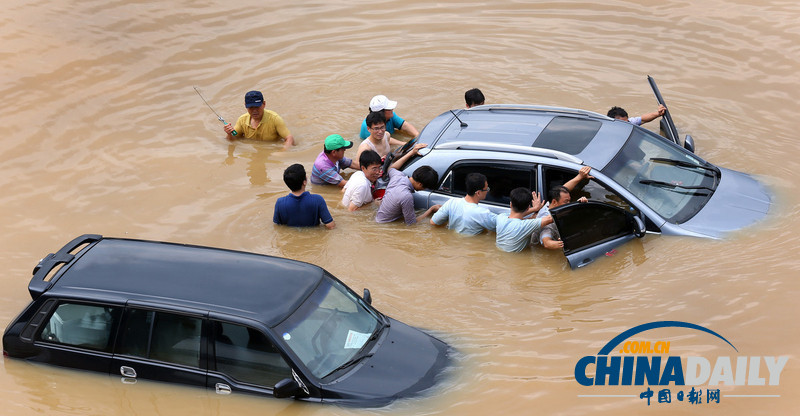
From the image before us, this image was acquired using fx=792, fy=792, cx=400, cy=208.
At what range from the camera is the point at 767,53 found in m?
14.4

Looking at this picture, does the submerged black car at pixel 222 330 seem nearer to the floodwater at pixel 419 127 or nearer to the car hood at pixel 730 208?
the floodwater at pixel 419 127

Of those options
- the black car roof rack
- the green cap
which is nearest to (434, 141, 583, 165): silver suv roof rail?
the green cap

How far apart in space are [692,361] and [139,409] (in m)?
4.70

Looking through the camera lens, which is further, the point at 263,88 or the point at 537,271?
the point at 263,88

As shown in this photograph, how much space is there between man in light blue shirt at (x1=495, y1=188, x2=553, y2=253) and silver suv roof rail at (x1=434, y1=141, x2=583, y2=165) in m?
0.44

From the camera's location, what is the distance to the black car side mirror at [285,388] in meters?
6.05

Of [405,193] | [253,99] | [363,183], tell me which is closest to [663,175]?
[405,193]

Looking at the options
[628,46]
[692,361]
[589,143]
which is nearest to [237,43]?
[628,46]

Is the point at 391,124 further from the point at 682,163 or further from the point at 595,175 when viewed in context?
the point at 682,163

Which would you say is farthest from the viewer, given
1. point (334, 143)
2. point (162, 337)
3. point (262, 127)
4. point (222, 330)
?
point (262, 127)

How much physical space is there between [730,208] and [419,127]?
18.0 ft

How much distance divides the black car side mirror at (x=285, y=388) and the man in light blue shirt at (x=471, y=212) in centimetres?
369

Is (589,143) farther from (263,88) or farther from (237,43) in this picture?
(237,43)

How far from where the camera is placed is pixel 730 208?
8805mm
